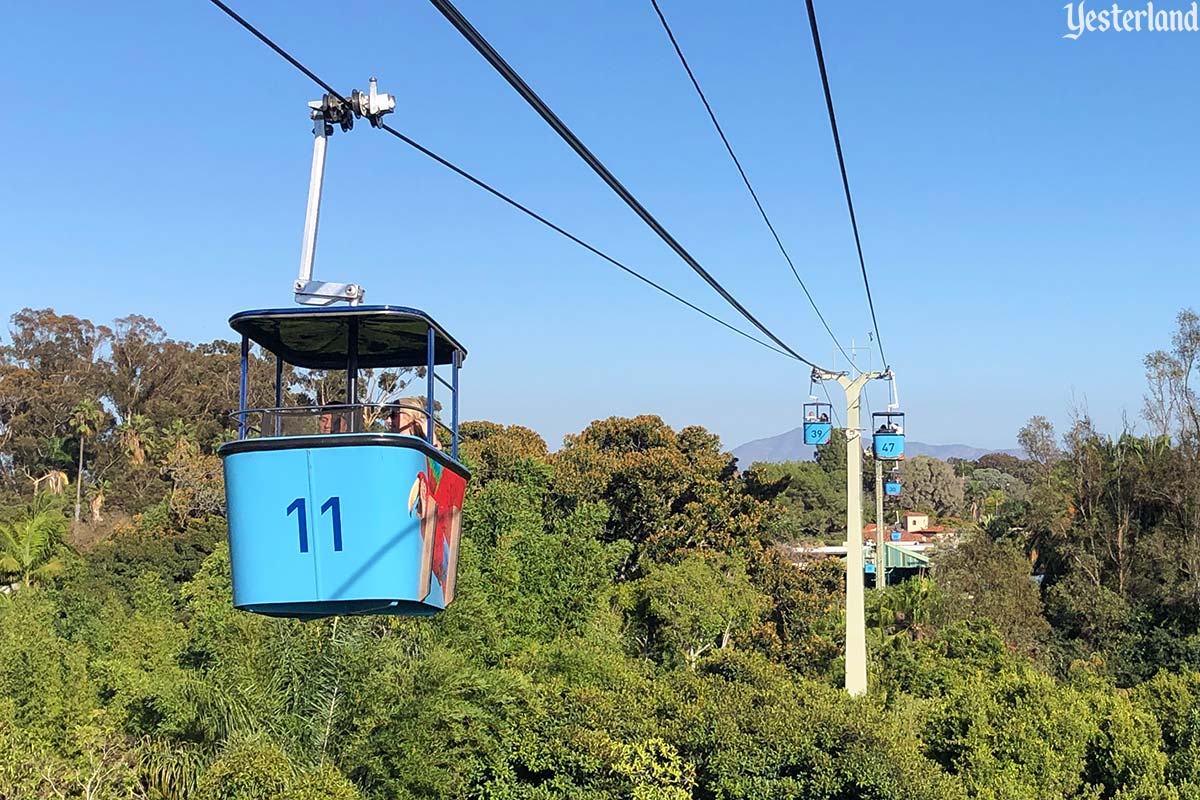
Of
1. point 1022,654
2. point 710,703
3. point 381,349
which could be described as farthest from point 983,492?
point 381,349

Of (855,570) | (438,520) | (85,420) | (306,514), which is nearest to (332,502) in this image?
(306,514)

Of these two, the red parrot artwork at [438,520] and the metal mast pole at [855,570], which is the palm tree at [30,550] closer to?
the metal mast pole at [855,570]

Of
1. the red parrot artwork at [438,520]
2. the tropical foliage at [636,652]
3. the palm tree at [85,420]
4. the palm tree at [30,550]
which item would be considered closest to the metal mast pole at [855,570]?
the tropical foliage at [636,652]

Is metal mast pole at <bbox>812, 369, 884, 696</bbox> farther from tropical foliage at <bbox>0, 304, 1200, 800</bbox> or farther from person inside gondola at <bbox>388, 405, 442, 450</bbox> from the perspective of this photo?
person inside gondola at <bbox>388, 405, 442, 450</bbox>

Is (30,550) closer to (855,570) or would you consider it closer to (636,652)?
(636,652)

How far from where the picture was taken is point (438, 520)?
28.2ft

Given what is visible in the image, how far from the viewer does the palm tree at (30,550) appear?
33.2m

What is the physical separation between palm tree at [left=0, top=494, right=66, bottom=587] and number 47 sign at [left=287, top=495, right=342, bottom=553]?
27672 mm

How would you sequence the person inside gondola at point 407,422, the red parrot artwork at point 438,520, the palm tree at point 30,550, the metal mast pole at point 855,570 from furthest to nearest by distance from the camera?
the palm tree at point 30,550, the metal mast pole at point 855,570, the person inside gondola at point 407,422, the red parrot artwork at point 438,520

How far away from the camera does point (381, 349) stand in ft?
30.2

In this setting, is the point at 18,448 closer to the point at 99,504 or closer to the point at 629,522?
the point at 99,504

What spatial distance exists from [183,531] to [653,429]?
14.5 metres

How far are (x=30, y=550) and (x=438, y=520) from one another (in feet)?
93.1

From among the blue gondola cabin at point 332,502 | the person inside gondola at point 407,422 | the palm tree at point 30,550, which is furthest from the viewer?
the palm tree at point 30,550
